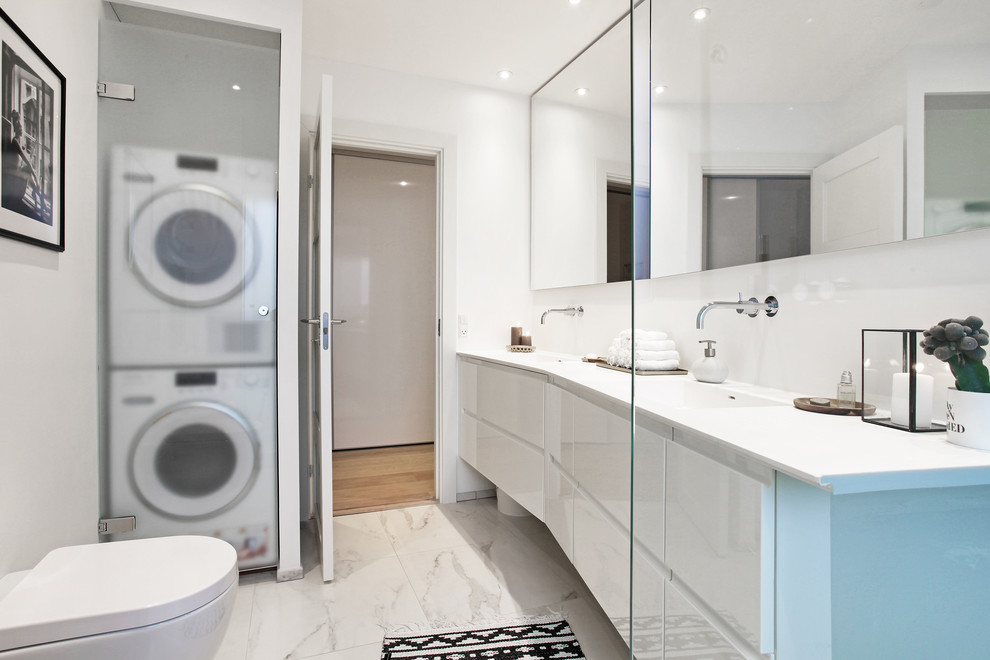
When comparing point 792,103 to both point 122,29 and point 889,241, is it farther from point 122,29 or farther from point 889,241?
point 122,29

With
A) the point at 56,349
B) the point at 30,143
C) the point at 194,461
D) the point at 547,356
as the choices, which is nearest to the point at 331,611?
the point at 194,461

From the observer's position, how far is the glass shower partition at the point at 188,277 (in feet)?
6.27

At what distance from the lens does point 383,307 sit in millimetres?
4145

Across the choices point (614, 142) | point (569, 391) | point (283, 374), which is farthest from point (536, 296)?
point (283, 374)

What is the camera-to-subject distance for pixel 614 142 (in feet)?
7.77

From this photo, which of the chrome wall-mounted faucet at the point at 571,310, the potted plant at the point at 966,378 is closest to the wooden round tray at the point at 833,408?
the potted plant at the point at 966,378

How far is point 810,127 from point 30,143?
2060mm

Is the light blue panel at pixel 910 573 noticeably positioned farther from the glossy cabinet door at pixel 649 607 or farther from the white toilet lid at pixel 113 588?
the white toilet lid at pixel 113 588

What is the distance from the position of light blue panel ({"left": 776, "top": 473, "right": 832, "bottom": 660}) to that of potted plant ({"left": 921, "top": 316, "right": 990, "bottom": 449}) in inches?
12.0

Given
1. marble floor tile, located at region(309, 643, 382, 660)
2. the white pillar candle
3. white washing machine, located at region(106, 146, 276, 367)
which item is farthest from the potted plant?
the white pillar candle

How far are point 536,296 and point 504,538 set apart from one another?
1.42 meters

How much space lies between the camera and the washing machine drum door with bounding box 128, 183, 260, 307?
194cm

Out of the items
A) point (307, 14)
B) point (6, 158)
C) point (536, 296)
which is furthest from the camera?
point (536, 296)

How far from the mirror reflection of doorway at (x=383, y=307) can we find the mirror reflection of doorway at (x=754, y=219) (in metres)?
2.76
